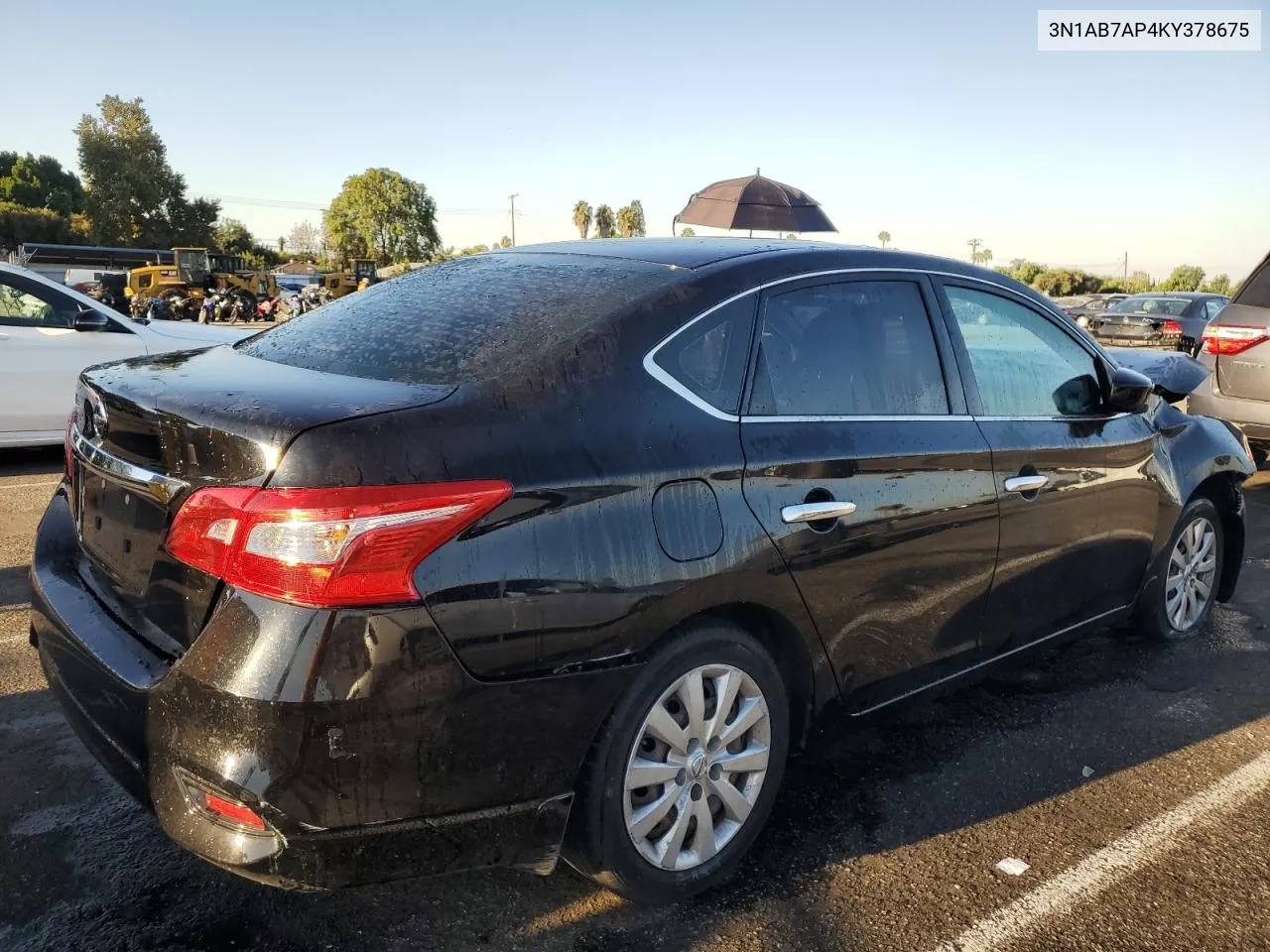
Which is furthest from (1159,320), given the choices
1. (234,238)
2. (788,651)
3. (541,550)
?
(234,238)

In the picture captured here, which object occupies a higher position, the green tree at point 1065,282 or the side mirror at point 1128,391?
the side mirror at point 1128,391

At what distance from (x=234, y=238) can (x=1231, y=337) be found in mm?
89447

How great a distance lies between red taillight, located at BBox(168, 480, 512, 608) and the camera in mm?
1856

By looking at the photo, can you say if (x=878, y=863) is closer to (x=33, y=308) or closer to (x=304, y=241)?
(x=33, y=308)

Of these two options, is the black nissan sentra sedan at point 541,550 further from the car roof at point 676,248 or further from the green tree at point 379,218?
the green tree at point 379,218

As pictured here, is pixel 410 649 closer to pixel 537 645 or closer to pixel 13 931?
pixel 537 645

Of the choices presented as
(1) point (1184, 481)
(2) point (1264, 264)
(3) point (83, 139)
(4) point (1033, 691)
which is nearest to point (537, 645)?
(4) point (1033, 691)

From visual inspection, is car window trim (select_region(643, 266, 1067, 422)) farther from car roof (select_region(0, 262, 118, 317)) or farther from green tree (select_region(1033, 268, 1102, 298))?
green tree (select_region(1033, 268, 1102, 298))

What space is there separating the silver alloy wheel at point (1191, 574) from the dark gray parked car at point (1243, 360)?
3.19 meters

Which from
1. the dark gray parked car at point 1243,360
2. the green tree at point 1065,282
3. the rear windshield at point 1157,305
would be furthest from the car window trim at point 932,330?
the green tree at point 1065,282

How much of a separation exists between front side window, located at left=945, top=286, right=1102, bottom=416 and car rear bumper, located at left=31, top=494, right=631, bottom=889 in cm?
178

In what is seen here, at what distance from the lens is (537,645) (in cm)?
203

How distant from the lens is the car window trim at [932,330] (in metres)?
2.38

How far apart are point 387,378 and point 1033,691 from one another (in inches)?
112
